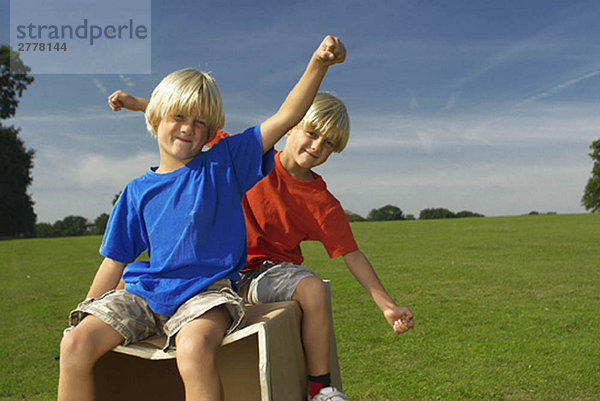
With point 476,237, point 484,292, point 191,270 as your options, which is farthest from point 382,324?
point 476,237

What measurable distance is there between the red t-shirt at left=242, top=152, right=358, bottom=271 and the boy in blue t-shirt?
1.25 ft

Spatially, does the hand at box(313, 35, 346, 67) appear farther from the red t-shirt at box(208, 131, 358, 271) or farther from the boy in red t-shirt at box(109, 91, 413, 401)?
the red t-shirt at box(208, 131, 358, 271)

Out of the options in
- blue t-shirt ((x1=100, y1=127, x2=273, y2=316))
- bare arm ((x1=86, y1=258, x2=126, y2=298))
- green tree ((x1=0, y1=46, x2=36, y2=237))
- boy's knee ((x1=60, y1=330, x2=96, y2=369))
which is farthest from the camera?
green tree ((x1=0, y1=46, x2=36, y2=237))

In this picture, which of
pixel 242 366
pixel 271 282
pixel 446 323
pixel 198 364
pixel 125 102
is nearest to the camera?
pixel 198 364

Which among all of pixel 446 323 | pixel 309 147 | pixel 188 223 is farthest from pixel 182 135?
pixel 446 323

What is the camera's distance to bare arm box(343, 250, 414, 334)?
2.36 meters

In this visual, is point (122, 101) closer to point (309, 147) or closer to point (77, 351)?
point (309, 147)

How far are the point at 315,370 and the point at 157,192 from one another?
0.93 m

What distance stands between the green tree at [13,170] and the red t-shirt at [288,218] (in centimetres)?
2476

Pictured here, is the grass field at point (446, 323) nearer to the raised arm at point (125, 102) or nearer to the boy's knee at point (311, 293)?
the boy's knee at point (311, 293)

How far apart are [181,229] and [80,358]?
54 cm

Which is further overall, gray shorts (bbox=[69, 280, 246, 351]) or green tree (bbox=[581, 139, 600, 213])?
green tree (bbox=[581, 139, 600, 213])

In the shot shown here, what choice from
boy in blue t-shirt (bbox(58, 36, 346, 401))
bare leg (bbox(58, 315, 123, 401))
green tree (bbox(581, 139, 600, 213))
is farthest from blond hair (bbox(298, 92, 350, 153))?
green tree (bbox(581, 139, 600, 213))

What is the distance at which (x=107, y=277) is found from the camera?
216 cm
